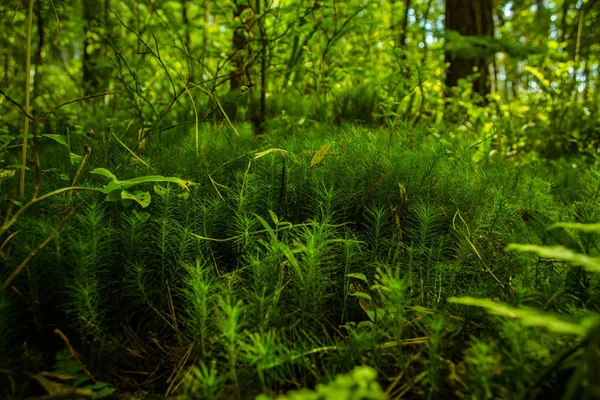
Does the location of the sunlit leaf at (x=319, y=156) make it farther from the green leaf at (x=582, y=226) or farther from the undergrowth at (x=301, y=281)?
the green leaf at (x=582, y=226)

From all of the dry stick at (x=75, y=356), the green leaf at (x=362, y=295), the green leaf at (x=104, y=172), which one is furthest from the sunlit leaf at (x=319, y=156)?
the dry stick at (x=75, y=356)

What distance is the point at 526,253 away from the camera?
1.50 metres

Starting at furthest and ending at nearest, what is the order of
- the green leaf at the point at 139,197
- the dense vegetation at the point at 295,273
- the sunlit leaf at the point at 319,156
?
the sunlit leaf at the point at 319,156 → the green leaf at the point at 139,197 → the dense vegetation at the point at 295,273

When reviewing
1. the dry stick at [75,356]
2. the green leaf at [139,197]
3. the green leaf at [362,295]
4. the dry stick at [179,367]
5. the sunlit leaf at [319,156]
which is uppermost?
the sunlit leaf at [319,156]

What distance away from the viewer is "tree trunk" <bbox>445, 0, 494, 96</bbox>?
5.31 m

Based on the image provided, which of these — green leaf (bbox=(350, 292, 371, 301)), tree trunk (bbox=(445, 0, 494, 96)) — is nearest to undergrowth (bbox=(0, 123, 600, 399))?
green leaf (bbox=(350, 292, 371, 301))

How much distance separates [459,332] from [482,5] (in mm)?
5432

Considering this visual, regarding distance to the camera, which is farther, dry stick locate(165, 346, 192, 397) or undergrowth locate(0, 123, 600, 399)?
dry stick locate(165, 346, 192, 397)

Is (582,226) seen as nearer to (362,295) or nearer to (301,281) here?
(362,295)

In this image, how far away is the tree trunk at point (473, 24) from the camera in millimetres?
5309

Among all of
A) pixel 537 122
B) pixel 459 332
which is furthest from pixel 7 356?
pixel 537 122

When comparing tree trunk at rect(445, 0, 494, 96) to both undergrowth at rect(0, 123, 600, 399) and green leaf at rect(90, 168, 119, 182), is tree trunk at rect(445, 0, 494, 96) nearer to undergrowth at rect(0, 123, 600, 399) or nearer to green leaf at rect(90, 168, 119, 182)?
undergrowth at rect(0, 123, 600, 399)

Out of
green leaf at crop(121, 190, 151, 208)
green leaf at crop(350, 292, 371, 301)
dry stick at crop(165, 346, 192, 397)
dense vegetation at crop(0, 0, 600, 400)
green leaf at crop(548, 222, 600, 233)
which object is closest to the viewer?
green leaf at crop(548, 222, 600, 233)

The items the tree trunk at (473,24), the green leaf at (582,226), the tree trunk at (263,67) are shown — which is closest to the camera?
the green leaf at (582,226)
